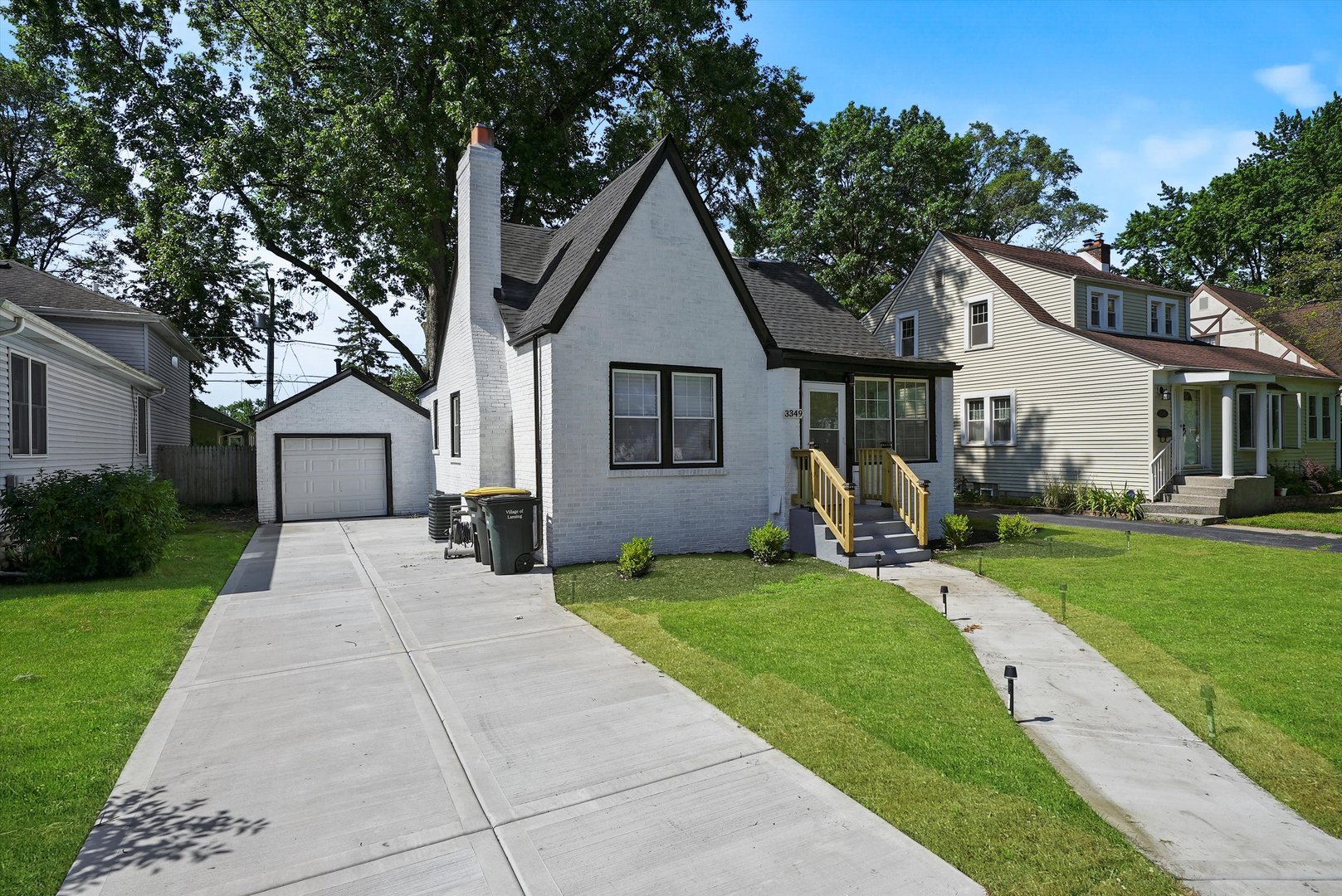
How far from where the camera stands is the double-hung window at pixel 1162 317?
2230 cm

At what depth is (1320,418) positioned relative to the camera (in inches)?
910

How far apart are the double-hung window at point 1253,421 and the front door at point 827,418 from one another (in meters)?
15.7

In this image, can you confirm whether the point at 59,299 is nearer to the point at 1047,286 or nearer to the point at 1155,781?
the point at 1155,781

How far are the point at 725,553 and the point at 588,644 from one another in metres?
5.41

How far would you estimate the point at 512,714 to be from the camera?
4.73m

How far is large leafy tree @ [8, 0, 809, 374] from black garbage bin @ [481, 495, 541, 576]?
13009mm

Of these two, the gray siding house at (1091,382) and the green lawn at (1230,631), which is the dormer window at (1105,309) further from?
the green lawn at (1230,631)

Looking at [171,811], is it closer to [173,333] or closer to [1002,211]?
[173,333]

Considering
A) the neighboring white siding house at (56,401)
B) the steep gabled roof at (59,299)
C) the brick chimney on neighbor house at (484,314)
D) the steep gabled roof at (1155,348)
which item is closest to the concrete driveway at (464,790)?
the brick chimney on neighbor house at (484,314)

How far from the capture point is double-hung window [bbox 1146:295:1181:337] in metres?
22.3

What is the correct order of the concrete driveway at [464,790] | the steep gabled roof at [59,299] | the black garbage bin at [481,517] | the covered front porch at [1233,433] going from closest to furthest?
the concrete driveway at [464,790]
the black garbage bin at [481,517]
the steep gabled roof at [59,299]
the covered front porch at [1233,433]

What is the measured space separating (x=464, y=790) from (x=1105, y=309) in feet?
79.1

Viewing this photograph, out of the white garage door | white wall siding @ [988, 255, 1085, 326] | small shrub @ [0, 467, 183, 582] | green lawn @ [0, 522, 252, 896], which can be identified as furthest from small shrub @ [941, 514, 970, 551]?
the white garage door

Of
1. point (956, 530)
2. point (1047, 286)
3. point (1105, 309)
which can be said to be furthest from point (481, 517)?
point (1105, 309)
